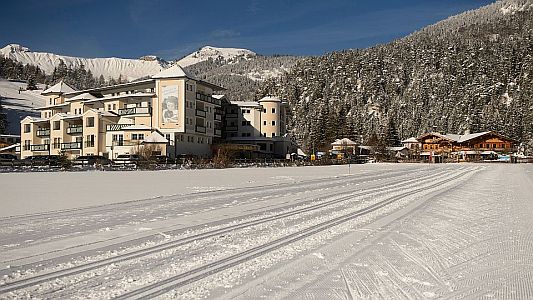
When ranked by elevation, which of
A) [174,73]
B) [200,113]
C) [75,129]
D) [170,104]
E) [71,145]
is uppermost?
[174,73]

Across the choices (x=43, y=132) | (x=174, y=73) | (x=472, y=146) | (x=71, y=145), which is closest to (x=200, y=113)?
(x=174, y=73)

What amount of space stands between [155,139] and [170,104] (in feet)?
22.2

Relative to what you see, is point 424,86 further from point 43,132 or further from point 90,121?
point 43,132

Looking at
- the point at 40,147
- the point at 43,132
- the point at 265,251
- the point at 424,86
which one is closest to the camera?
the point at 265,251

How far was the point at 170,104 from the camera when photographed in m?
65.7

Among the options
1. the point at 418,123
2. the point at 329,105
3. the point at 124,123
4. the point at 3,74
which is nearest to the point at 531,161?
the point at 418,123

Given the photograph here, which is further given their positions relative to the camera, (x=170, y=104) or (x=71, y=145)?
(x=71, y=145)

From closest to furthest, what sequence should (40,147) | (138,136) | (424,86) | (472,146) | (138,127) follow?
(138,136) < (138,127) < (40,147) < (472,146) < (424,86)

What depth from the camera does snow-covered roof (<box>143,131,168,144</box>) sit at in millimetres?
60812

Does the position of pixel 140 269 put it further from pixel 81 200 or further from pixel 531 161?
pixel 531 161

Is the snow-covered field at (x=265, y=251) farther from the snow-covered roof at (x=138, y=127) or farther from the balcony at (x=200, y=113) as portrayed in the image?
the balcony at (x=200, y=113)

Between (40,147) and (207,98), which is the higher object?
(207,98)

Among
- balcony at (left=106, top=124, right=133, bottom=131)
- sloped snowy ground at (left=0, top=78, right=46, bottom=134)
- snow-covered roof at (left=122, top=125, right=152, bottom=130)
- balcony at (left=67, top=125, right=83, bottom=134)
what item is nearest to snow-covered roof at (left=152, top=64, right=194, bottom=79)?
snow-covered roof at (left=122, top=125, right=152, bottom=130)

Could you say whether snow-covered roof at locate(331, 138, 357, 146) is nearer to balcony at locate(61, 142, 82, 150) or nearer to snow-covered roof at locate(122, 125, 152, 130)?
snow-covered roof at locate(122, 125, 152, 130)
